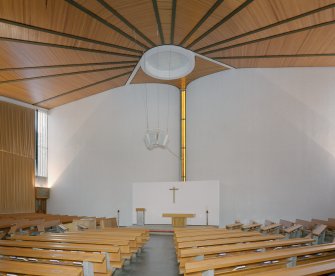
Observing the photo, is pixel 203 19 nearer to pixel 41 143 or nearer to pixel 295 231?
pixel 295 231

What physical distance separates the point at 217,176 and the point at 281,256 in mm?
8352

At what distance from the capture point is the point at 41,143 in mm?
13125

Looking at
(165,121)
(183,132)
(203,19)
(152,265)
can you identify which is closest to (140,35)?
(203,19)

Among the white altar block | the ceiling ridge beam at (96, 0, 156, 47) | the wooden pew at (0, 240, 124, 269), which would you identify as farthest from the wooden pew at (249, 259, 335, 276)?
the white altar block

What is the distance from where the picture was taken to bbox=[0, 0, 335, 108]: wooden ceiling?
22.0 feet

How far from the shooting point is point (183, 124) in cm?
1203

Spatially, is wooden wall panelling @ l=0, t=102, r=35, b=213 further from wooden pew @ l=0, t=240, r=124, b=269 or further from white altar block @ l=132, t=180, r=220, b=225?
wooden pew @ l=0, t=240, r=124, b=269

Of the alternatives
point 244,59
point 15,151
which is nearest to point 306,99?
point 244,59

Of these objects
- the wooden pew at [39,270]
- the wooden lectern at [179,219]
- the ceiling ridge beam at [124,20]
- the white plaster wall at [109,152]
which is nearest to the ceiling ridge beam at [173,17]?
the ceiling ridge beam at [124,20]

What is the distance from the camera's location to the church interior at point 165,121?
6.94m

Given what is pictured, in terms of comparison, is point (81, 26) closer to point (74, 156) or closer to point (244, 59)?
point (244, 59)

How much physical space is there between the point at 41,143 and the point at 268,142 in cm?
872

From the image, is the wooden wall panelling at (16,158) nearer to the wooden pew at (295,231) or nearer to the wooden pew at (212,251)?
the wooden pew at (295,231)

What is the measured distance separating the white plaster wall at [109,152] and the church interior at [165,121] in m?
0.04
